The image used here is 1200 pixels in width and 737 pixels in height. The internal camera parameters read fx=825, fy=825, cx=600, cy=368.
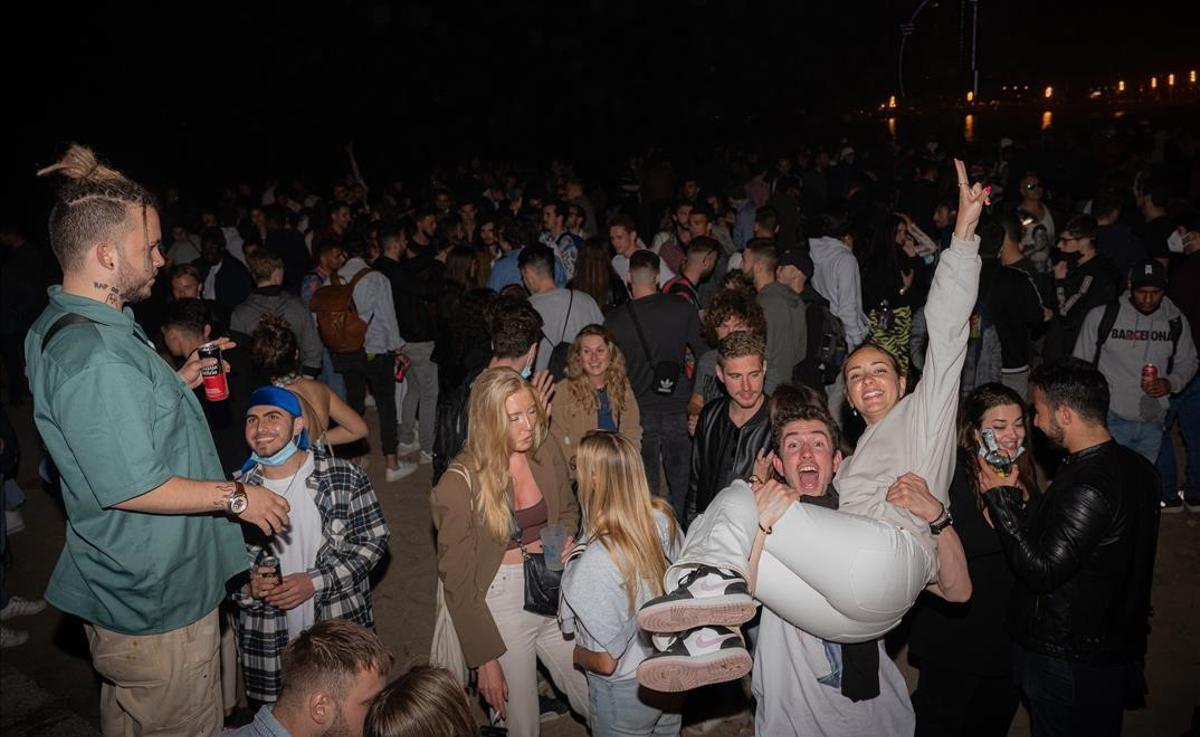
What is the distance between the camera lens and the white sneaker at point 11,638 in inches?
215

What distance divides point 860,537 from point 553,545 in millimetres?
1643

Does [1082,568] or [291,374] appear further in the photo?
[291,374]

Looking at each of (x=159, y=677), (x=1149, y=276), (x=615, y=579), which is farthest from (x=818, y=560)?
(x=1149, y=276)

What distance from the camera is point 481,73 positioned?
25.2 m

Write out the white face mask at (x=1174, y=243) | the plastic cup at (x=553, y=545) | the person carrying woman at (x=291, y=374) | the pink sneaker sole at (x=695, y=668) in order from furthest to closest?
the white face mask at (x=1174, y=243)
the person carrying woman at (x=291, y=374)
the plastic cup at (x=553, y=545)
the pink sneaker sole at (x=695, y=668)

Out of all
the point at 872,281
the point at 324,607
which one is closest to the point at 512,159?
the point at 872,281

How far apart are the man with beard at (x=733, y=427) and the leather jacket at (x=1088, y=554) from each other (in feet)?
4.43

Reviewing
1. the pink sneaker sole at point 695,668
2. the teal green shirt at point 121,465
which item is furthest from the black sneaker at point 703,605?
the teal green shirt at point 121,465

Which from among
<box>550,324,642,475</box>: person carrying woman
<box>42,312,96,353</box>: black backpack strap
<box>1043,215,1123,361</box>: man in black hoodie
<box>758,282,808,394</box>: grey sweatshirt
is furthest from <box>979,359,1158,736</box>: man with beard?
<box>1043,215,1123,361</box>: man in black hoodie

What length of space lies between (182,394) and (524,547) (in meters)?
1.64

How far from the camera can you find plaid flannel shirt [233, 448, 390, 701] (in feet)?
12.5

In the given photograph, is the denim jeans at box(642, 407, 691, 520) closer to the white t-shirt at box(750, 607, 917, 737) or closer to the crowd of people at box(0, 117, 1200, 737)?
the crowd of people at box(0, 117, 1200, 737)

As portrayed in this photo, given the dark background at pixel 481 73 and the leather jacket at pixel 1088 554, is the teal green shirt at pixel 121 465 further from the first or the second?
the dark background at pixel 481 73

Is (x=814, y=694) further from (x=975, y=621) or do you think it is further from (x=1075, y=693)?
(x=1075, y=693)
